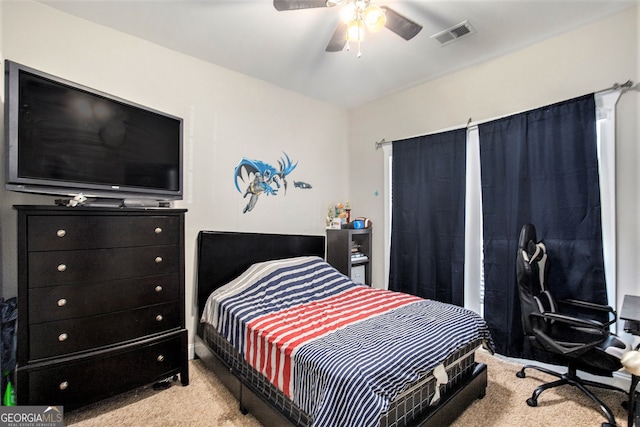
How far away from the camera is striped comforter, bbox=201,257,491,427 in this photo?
1.33m

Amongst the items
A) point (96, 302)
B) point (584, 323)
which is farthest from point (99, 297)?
point (584, 323)

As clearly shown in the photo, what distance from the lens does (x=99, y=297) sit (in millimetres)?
1866

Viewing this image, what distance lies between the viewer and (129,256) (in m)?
2.00

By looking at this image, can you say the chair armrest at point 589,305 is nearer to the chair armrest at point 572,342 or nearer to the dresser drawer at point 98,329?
the chair armrest at point 572,342

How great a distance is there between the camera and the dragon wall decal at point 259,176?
308cm

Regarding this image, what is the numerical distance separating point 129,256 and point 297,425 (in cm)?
152

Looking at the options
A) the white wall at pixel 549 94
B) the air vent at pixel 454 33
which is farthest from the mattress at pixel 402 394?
the air vent at pixel 454 33

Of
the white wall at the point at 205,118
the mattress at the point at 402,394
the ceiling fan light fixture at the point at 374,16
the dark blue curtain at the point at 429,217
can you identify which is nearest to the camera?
the mattress at the point at 402,394

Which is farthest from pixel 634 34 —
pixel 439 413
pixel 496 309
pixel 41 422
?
pixel 41 422

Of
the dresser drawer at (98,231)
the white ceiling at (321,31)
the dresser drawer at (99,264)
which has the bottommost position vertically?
the dresser drawer at (99,264)

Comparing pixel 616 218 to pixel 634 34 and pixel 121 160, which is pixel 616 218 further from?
pixel 121 160

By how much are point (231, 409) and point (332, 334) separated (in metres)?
0.92

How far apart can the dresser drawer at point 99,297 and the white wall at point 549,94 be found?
98.8 inches

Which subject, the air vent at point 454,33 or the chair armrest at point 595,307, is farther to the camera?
the air vent at point 454,33
